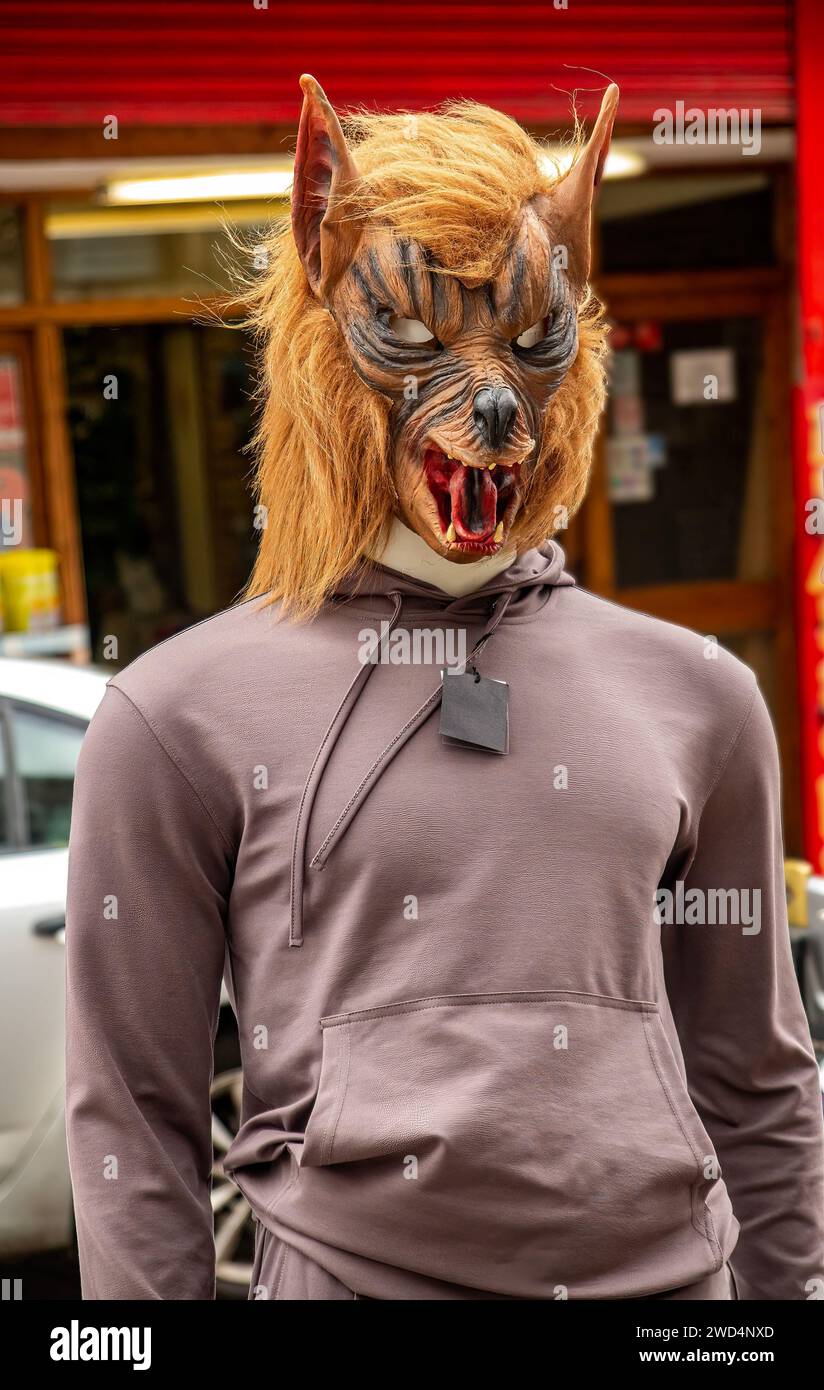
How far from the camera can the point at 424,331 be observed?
1491 millimetres

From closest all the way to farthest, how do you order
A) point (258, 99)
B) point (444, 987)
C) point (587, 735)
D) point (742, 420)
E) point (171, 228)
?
point (444, 987), point (587, 735), point (258, 99), point (171, 228), point (742, 420)

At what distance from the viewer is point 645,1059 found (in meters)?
1.49

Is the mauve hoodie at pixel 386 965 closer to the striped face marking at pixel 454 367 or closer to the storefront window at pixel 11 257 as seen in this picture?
the striped face marking at pixel 454 367

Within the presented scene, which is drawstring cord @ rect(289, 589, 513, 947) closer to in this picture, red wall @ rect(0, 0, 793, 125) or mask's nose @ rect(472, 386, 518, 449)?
mask's nose @ rect(472, 386, 518, 449)

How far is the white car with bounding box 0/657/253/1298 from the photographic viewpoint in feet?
11.4

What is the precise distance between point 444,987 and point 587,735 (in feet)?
0.96

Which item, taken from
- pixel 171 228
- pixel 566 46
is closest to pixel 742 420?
pixel 566 46

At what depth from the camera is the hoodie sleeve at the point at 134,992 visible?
1.46 m

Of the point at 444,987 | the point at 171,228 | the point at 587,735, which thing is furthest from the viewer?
the point at 171,228

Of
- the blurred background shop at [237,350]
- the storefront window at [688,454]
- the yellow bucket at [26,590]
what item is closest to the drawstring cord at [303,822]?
the blurred background shop at [237,350]

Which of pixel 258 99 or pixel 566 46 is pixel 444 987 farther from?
pixel 566 46

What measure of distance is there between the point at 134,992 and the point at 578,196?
2.94 feet

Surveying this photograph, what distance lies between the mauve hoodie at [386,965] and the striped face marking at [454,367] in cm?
11
